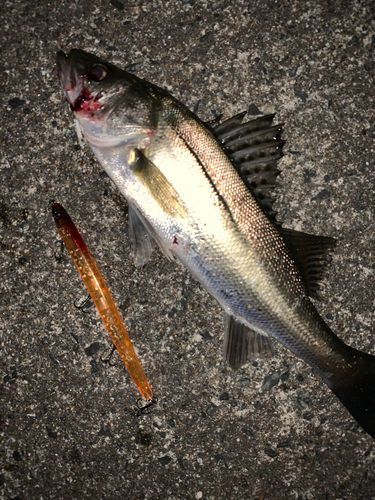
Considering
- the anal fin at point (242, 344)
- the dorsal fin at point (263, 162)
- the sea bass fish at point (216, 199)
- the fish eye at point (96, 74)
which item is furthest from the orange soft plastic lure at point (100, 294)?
the dorsal fin at point (263, 162)

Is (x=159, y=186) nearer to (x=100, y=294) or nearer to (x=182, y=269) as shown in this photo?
(x=182, y=269)

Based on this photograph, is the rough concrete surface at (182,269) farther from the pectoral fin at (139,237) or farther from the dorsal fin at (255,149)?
the dorsal fin at (255,149)

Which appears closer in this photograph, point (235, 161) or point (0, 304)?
point (235, 161)

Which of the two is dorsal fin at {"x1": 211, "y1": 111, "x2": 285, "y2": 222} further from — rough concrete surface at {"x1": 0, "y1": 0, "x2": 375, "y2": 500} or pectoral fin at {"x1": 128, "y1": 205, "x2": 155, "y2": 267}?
pectoral fin at {"x1": 128, "y1": 205, "x2": 155, "y2": 267}

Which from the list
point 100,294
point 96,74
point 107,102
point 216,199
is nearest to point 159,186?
point 216,199

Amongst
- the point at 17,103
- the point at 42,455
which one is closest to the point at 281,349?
the point at 42,455

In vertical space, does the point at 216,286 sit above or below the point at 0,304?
below

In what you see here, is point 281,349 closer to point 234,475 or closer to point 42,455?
point 234,475
